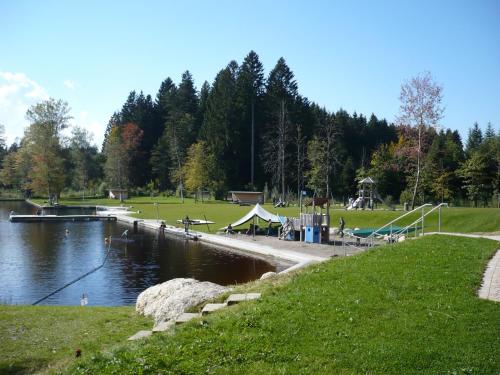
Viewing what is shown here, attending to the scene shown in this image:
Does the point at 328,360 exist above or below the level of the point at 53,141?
below

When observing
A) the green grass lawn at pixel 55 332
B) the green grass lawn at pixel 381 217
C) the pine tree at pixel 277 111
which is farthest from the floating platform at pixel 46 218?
the green grass lawn at pixel 55 332

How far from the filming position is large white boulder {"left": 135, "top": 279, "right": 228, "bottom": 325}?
469 inches

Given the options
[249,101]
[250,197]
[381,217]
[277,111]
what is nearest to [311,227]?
[381,217]

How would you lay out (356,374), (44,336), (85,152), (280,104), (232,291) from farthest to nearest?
(85,152) < (280,104) < (232,291) < (44,336) < (356,374)

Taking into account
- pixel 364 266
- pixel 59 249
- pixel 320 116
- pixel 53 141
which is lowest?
pixel 59 249

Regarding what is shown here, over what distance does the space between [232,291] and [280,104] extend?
2623 inches

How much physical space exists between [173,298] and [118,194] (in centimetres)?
7779

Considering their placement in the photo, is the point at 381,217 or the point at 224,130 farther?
the point at 224,130

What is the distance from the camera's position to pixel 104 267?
26.6 metres

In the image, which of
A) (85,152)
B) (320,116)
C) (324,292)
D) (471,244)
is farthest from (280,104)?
(324,292)

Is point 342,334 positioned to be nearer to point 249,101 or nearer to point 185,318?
point 185,318

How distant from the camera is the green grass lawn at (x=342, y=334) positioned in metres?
Answer: 6.54

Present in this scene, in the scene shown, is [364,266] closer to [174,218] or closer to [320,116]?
[174,218]

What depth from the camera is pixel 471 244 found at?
14.9 m
